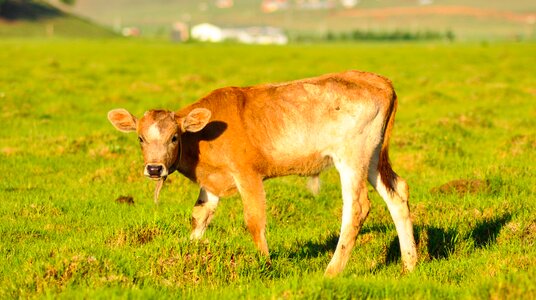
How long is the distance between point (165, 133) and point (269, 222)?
3.00m

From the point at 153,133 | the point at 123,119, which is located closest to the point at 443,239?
the point at 153,133

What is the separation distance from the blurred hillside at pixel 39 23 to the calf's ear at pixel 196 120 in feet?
451

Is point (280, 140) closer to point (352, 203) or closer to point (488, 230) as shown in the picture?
point (352, 203)

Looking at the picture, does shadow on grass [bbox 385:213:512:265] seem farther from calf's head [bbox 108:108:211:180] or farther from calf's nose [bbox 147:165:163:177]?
calf's nose [bbox 147:165:163:177]

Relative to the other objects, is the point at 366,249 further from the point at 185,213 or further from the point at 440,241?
the point at 185,213

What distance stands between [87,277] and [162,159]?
1797 millimetres

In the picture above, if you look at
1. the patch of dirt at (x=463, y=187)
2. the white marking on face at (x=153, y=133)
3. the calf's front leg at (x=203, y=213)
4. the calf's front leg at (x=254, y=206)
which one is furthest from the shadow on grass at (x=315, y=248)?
the patch of dirt at (x=463, y=187)

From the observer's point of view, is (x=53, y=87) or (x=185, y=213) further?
(x=53, y=87)

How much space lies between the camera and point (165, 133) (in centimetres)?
884

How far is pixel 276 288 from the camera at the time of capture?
285 inches

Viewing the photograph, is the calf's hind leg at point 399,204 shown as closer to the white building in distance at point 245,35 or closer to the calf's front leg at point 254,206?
the calf's front leg at point 254,206

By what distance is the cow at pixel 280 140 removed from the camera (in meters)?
8.85

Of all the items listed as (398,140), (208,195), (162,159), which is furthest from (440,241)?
(398,140)

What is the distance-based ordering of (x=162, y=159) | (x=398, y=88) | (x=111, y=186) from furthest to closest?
(x=398, y=88) < (x=111, y=186) < (x=162, y=159)
